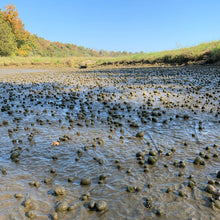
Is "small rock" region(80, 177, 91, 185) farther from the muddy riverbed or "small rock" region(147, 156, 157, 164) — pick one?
"small rock" region(147, 156, 157, 164)

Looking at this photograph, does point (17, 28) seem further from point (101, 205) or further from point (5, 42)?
point (101, 205)

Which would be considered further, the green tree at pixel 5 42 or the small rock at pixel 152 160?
the green tree at pixel 5 42

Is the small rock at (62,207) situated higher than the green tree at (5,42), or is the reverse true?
the green tree at (5,42)

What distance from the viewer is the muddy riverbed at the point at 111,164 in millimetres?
2467

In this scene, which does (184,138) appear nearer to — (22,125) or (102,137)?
(102,137)

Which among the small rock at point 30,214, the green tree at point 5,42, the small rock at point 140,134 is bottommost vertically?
the small rock at point 30,214

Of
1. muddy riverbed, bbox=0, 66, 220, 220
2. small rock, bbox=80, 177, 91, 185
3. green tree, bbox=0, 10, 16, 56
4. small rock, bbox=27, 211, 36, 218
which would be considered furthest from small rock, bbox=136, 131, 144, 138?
green tree, bbox=0, 10, 16, 56

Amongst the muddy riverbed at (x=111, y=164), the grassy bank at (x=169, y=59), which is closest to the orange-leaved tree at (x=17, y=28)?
the grassy bank at (x=169, y=59)

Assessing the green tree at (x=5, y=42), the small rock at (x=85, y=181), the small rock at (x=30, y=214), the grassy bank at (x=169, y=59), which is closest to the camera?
the small rock at (x=30, y=214)

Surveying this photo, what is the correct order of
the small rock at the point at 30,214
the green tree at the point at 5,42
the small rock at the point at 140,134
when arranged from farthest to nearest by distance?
1. the green tree at the point at 5,42
2. the small rock at the point at 140,134
3. the small rock at the point at 30,214

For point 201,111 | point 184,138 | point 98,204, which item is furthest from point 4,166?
point 201,111

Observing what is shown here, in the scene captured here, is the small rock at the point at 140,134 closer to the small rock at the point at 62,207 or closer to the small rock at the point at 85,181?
the small rock at the point at 85,181

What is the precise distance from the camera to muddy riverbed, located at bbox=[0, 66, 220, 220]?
8.09 feet

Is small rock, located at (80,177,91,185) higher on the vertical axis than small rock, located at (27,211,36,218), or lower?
higher
